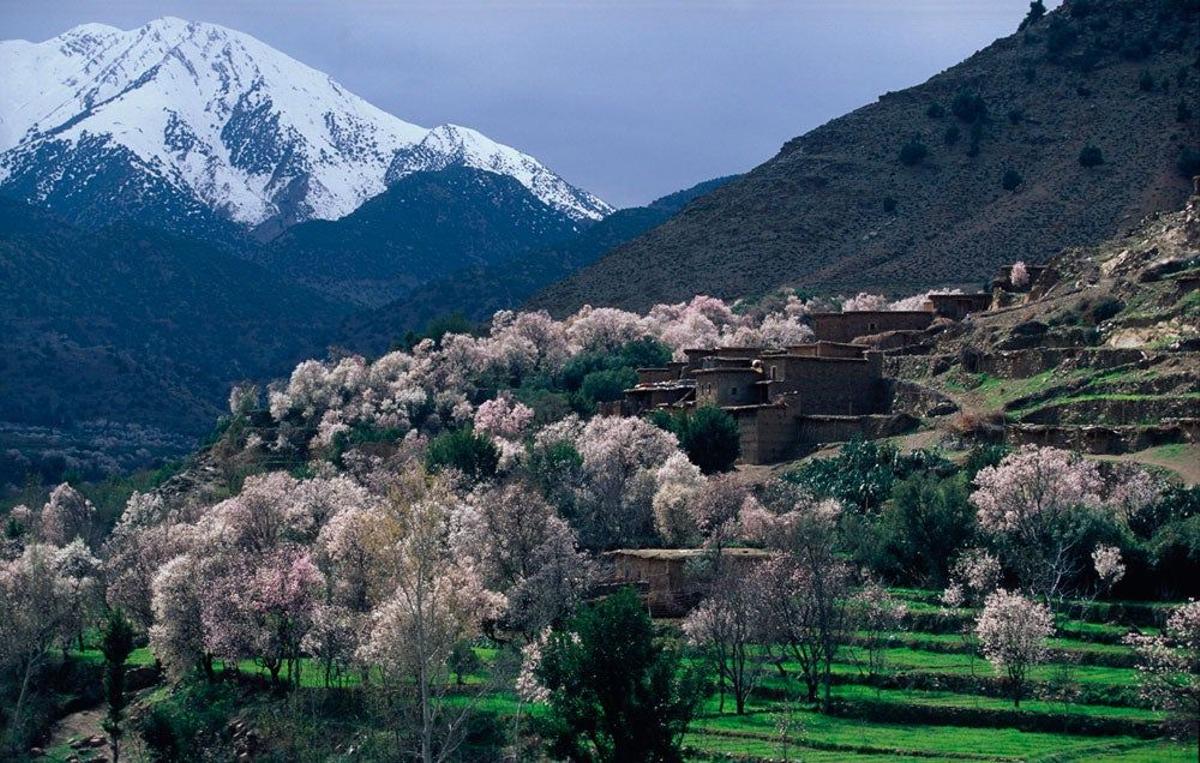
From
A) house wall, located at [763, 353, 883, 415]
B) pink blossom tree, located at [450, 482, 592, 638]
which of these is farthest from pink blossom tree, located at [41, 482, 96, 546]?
house wall, located at [763, 353, 883, 415]

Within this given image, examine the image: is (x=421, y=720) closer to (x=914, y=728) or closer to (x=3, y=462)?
(x=914, y=728)

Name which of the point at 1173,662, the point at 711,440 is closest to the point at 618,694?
the point at 1173,662

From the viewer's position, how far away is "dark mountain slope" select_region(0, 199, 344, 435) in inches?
5881

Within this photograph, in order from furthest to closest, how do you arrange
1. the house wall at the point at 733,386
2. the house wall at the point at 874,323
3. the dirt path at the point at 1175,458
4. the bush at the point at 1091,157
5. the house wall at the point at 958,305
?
1. the bush at the point at 1091,157
2. the house wall at the point at 958,305
3. the house wall at the point at 874,323
4. the house wall at the point at 733,386
5. the dirt path at the point at 1175,458

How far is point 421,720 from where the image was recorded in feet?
147

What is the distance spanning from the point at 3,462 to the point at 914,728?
319ft

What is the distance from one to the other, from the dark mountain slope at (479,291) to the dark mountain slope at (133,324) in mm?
6333

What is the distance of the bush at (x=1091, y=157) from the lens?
115812 mm

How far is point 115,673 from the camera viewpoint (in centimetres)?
5169

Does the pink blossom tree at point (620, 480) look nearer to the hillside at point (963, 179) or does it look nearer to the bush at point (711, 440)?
the bush at point (711, 440)

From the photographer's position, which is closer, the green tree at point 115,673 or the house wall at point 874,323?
the green tree at point 115,673

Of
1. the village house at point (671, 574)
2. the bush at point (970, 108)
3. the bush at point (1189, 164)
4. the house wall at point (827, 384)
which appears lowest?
the village house at point (671, 574)

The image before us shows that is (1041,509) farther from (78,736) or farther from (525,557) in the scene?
(78,736)

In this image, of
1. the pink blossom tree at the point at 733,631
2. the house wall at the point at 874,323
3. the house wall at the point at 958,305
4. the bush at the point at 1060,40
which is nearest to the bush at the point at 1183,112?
the bush at the point at 1060,40
